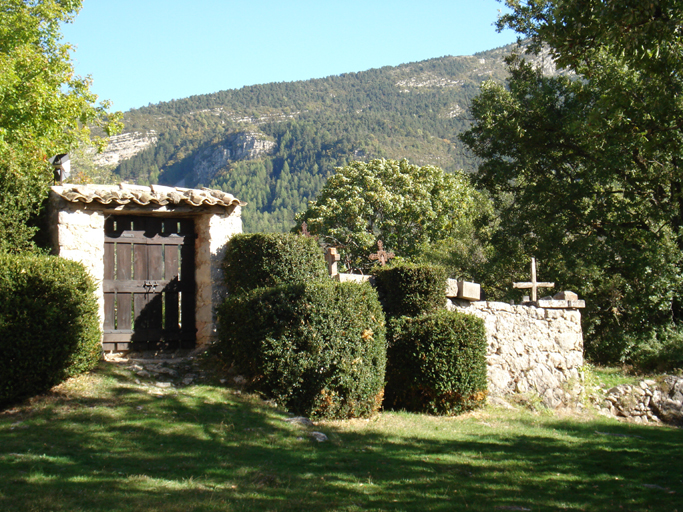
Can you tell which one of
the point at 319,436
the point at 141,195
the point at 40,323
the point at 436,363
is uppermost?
the point at 141,195

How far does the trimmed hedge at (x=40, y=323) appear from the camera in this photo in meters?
6.66

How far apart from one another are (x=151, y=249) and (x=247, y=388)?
3265mm

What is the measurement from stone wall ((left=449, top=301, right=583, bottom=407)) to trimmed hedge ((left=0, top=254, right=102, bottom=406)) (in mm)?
6516

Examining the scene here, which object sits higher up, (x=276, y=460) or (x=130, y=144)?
(x=130, y=144)

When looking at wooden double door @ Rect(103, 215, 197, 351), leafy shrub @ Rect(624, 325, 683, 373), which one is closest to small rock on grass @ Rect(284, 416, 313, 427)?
wooden double door @ Rect(103, 215, 197, 351)

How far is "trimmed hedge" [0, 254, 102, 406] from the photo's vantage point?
21.8 feet

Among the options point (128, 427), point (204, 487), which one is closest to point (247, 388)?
point (128, 427)

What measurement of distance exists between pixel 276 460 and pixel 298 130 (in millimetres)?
90752

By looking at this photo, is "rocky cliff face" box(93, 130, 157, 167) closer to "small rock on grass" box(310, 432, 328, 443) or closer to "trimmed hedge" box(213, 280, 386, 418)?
"trimmed hedge" box(213, 280, 386, 418)

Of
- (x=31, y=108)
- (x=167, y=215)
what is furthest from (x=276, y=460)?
(x=31, y=108)

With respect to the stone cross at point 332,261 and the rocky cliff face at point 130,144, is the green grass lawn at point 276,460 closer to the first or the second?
the stone cross at point 332,261

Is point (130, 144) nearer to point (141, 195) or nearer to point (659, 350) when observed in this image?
point (141, 195)

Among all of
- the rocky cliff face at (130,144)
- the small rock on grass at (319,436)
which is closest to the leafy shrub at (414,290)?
the small rock on grass at (319,436)

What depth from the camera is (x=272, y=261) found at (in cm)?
880
